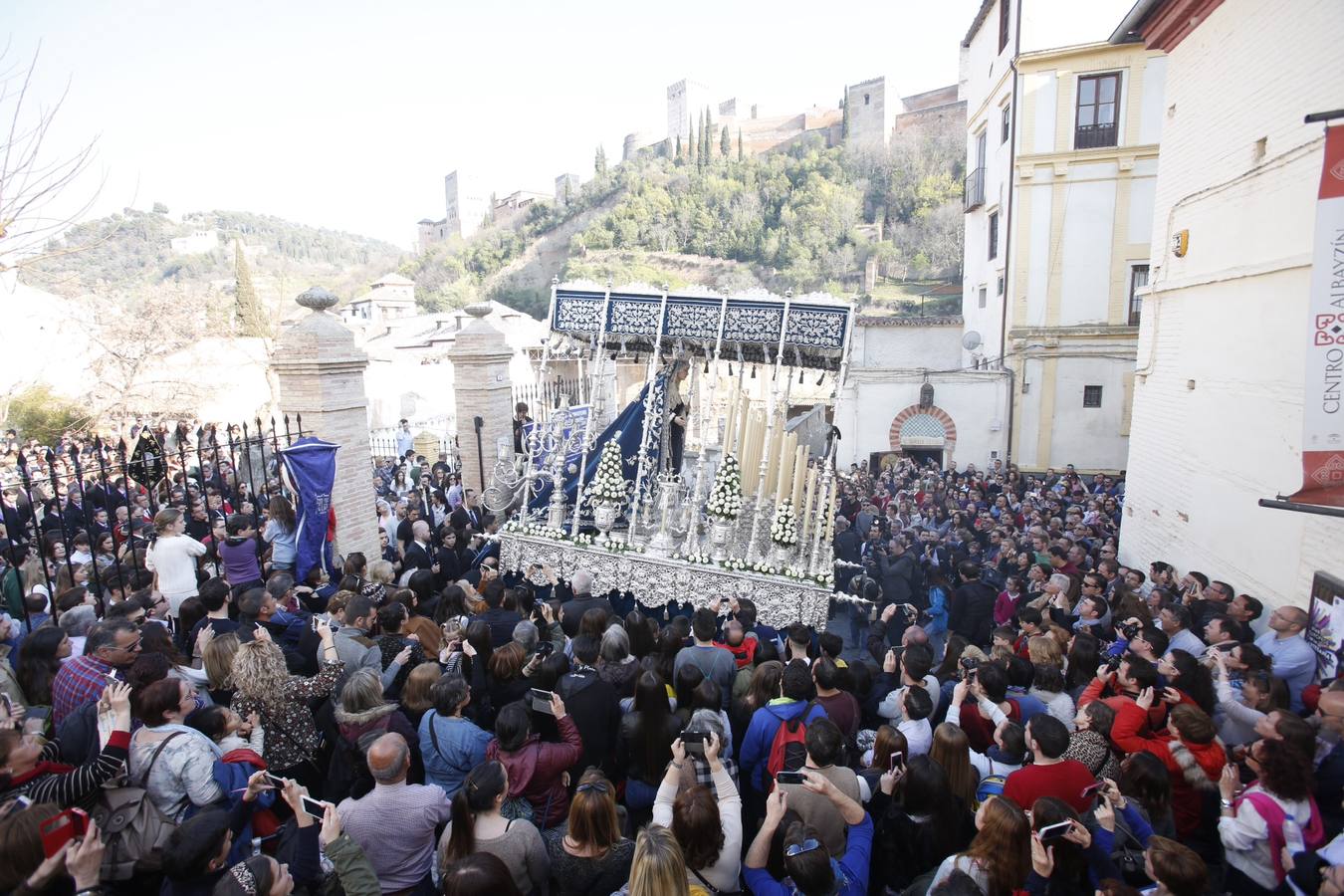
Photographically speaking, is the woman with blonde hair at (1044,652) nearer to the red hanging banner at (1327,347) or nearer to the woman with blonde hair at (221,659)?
the red hanging banner at (1327,347)

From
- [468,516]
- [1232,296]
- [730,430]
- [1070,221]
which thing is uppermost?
[1070,221]

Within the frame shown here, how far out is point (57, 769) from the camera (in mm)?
3342

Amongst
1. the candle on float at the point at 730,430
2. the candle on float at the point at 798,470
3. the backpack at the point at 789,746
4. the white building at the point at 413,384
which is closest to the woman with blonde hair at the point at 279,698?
the backpack at the point at 789,746

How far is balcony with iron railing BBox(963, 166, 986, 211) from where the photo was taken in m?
21.2

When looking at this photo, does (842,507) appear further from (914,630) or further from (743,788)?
(743,788)

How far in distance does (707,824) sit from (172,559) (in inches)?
222

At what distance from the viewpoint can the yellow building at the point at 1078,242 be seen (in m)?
17.3

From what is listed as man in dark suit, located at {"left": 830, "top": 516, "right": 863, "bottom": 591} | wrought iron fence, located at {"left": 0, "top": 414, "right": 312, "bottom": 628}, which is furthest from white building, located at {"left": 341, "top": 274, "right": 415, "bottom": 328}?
man in dark suit, located at {"left": 830, "top": 516, "right": 863, "bottom": 591}

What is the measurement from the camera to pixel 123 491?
10.2 m

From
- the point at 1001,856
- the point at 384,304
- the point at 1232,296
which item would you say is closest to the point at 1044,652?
the point at 1001,856

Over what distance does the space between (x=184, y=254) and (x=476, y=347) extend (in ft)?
233

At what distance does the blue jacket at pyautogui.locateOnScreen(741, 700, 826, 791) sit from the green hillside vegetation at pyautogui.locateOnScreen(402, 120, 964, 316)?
142 ft

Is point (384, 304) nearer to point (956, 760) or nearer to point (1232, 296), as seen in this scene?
point (1232, 296)

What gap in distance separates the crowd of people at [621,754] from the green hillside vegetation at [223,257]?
26398 millimetres
